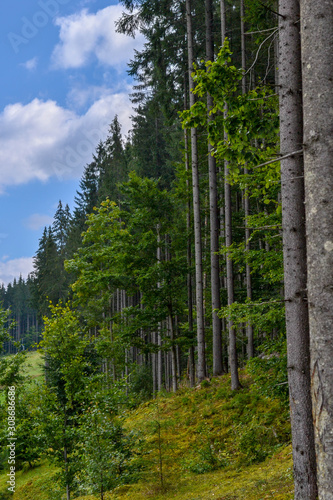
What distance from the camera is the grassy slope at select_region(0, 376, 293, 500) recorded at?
23.6 feet

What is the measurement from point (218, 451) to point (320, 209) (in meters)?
9.22

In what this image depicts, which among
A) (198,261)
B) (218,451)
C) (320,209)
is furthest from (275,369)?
(198,261)

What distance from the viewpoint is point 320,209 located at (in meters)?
3.18

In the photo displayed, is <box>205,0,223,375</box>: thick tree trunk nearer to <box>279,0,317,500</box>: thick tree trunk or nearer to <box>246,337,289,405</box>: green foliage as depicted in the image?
<box>246,337,289,405</box>: green foliage

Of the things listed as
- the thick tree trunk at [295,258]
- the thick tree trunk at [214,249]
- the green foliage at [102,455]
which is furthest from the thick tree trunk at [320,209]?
the thick tree trunk at [214,249]

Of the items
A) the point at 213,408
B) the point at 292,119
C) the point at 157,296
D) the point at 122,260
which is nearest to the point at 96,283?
the point at 122,260

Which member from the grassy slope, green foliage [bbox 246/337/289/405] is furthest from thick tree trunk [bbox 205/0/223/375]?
green foliage [bbox 246/337/289/405]

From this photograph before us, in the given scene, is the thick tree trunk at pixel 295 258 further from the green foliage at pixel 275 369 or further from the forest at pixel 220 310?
the green foliage at pixel 275 369

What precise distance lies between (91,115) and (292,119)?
1125 inches

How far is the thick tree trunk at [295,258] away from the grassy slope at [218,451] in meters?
2.39

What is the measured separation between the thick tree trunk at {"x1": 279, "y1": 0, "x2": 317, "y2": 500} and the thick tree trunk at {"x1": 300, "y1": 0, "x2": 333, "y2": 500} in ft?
2.10

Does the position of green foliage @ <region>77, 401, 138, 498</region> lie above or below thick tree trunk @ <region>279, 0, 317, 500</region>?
below

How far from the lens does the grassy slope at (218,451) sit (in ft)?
23.6

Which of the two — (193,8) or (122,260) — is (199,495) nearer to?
(122,260)
